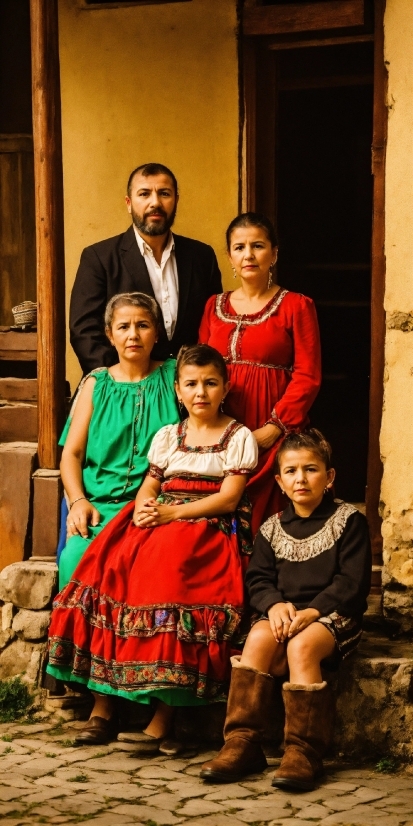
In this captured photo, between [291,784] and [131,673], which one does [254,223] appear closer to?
[131,673]

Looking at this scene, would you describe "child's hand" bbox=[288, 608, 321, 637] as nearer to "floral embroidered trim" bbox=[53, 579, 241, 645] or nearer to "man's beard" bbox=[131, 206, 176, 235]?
"floral embroidered trim" bbox=[53, 579, 241, 645]

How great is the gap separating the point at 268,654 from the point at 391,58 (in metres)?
2.51

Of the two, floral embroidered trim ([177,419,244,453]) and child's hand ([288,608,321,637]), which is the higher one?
floral embroidered trim ([177,419,244,453])

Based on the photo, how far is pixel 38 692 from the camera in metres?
5.19

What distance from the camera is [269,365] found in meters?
5.04

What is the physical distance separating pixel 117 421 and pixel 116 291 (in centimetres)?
63

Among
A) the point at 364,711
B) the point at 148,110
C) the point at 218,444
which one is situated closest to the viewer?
the point at 364,711

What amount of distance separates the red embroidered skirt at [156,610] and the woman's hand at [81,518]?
134mm

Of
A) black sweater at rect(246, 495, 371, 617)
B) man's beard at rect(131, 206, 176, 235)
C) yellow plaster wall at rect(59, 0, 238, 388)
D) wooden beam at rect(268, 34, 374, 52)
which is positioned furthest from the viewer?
yellow plaster wall at rect(59, 0, 238, 388)

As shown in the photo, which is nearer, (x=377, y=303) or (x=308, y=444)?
(x=308, y=444)

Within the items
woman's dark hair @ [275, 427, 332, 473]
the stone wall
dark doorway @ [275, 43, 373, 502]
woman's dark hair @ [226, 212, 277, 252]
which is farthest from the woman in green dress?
dark doorway @ [275, 43, 373, 502]

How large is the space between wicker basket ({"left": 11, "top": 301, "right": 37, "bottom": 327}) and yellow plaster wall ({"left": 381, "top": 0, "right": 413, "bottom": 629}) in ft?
6.29

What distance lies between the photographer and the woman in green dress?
16.4 feet

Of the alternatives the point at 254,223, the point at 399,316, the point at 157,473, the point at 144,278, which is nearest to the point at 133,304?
the point at 144,278
